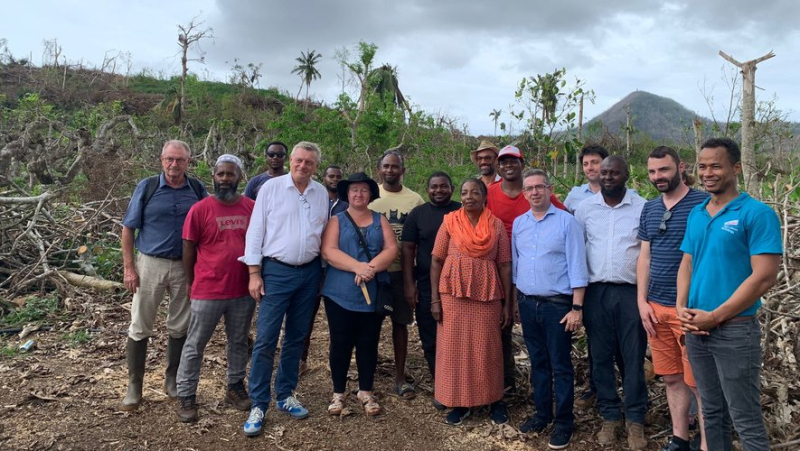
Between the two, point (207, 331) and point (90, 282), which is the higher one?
point (207, 331)

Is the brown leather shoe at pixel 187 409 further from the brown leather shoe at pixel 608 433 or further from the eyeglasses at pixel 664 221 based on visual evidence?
the eyeglasses at pixel 664 221

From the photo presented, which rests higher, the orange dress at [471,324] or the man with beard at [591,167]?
the man with beard at [591,167]

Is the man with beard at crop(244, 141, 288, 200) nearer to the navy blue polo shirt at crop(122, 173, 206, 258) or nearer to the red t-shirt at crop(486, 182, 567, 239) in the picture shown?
the navy blue polo shirt at crop(122, 173, 206, 258)

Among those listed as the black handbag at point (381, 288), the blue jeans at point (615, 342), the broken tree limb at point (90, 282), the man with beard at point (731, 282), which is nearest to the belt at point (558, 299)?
the blue jeans at point (615, 342)

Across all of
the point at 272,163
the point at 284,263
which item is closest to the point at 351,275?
the point at 284,263

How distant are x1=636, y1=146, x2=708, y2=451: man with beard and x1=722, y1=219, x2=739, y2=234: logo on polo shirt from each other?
1.75 feet

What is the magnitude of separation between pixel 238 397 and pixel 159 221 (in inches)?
53.7

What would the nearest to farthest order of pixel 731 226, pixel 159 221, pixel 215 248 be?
pixel 731 226, pixel 215 248, pixel 159 221

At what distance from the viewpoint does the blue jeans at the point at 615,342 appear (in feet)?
10.5

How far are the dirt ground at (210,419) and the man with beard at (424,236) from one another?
491 millimetres

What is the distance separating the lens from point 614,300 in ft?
10.5

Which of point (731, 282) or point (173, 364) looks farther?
point (173, 364)

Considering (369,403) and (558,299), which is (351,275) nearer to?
(369,403)

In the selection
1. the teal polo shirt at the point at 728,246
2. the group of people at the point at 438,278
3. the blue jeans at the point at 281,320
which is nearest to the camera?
the teal polo shirt at the point at 728,246
